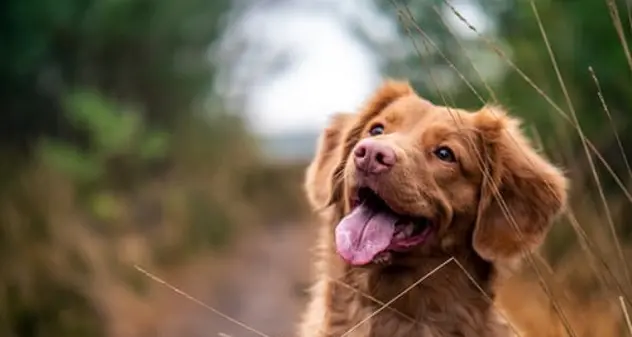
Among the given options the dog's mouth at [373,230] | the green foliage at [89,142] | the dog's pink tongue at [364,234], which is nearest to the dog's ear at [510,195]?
the dog's mouth at [373,230]

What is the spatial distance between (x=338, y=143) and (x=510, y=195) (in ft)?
1.62

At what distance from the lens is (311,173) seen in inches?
129

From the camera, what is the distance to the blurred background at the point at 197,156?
437 cm

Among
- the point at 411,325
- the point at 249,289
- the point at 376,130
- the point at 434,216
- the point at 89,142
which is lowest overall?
the point at 249,289

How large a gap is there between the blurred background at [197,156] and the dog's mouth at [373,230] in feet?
1.71

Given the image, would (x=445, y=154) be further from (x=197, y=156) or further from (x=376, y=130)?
(x=197, y=156)

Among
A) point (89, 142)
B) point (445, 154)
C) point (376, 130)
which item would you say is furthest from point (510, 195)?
point (89, 142)

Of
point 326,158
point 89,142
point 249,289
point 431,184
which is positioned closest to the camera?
point 431,184

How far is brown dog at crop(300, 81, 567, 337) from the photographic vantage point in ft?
9.39

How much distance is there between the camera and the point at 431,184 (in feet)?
9.31

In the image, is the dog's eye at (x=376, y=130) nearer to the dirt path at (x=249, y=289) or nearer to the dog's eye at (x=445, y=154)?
the dog's eye at (x=445, y=154)

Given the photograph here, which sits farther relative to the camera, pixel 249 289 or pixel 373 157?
pixel 249 289

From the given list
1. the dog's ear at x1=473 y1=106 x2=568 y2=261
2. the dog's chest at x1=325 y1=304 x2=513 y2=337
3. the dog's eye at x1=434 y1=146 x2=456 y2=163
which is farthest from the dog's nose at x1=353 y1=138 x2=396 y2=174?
the dog's chest at x1=325 y1=304 x2=513 y2=337

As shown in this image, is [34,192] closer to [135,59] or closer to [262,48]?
[135,59]
